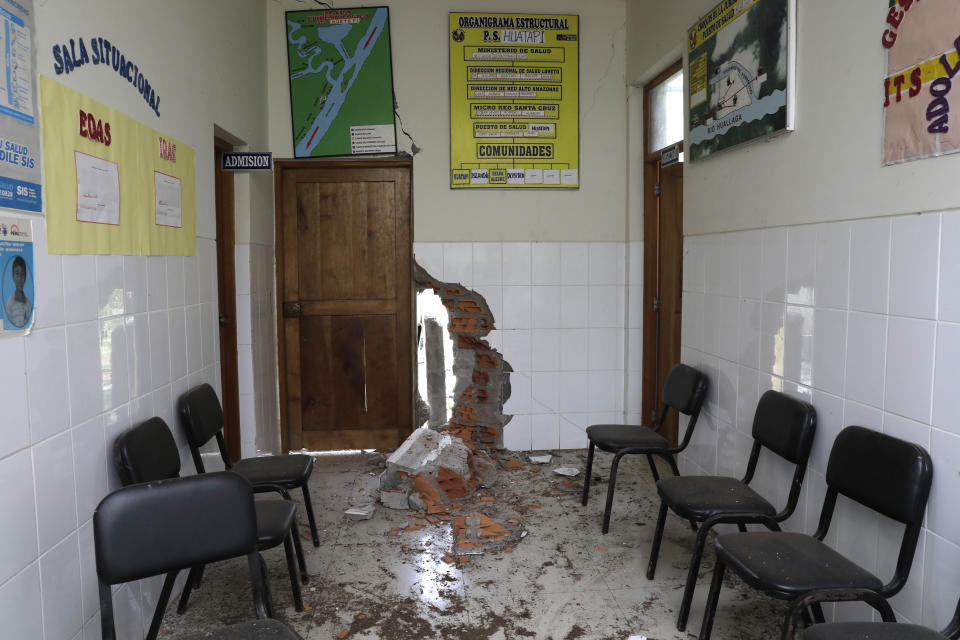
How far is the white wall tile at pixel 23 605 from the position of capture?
5.35 feet

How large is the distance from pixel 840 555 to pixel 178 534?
1.93 m

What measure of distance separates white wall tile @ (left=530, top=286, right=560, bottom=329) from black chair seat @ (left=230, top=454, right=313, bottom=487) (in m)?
2.07

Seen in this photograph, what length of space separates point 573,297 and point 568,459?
1130mm

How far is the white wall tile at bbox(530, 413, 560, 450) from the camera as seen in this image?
468 cm

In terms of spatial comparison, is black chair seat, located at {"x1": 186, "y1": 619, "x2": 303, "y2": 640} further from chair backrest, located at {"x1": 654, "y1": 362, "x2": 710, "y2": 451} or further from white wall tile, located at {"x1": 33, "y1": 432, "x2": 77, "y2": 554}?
chair backrest, located at {"x1": 654, "y1": 362, "x2": 710, "y2": 451}

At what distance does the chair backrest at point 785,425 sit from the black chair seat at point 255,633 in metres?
1.82

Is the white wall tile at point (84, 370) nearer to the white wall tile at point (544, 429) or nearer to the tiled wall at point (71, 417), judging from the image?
the tiled wall at point (71, 417)

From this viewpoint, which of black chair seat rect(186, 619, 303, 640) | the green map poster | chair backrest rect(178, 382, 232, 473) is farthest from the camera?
the green map poster

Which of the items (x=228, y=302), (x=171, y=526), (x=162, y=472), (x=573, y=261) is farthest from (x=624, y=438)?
(x=228, y=302)

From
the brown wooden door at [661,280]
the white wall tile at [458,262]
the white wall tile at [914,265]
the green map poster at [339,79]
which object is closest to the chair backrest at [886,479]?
the white wall tile at [914,265]

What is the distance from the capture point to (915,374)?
1.94 metres

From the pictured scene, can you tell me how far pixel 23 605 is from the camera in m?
1.70

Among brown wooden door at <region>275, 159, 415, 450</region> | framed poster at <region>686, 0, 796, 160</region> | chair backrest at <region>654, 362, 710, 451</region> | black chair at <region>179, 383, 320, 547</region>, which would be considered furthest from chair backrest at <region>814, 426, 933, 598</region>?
brown wooden door at <region>275, 159, 415, 450</region>

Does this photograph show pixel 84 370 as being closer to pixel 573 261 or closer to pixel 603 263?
pixel 573 261
